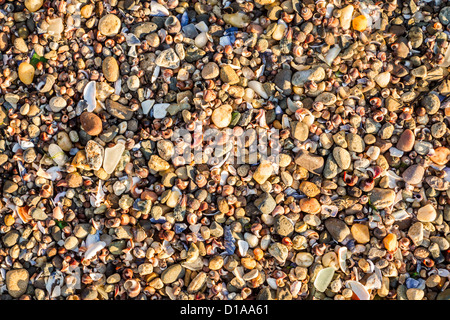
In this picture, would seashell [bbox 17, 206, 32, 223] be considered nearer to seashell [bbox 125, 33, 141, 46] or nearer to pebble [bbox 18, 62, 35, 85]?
pebble [bbox 18, 62, 35, 85]

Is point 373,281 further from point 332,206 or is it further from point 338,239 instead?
point 332,206

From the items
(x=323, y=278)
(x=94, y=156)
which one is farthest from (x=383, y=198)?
(x=94, y=156)

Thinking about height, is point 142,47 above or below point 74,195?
above

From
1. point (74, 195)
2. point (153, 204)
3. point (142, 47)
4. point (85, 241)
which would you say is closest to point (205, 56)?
point (142, 47)

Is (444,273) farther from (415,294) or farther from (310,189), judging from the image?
(310,189)

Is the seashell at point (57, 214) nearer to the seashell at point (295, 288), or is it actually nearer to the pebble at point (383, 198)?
the seashell at point (295, 288)
